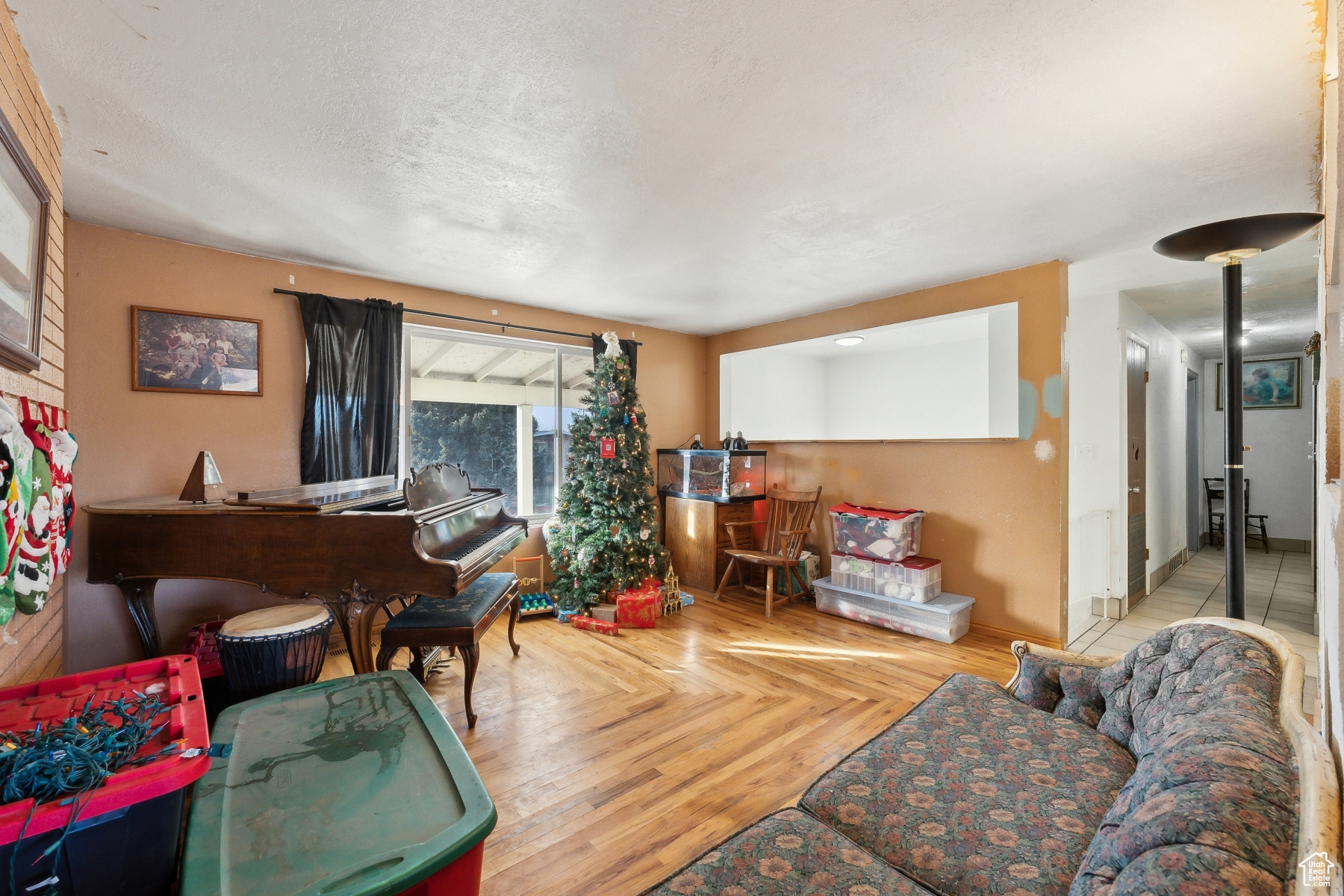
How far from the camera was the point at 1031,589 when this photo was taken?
364 cm

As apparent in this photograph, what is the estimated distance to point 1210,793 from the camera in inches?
32.4

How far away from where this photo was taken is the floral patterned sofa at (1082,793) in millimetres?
764

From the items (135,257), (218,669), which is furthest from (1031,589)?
(135,257)

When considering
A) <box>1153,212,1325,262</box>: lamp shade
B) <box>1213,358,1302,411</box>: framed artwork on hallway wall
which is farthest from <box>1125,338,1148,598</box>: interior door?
<box>1213,358,1302,411</box>: framed artwork on hallway wall

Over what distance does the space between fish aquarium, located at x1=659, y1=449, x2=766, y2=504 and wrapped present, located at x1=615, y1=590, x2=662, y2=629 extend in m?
1.22

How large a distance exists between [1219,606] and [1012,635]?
2054 mm

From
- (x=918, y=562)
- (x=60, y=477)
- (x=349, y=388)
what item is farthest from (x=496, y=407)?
(x=918, y=562)

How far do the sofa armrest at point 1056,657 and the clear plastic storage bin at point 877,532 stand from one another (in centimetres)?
204

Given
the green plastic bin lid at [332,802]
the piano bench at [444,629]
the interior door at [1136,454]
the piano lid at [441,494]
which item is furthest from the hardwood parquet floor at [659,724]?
the interior door at [1136,454]

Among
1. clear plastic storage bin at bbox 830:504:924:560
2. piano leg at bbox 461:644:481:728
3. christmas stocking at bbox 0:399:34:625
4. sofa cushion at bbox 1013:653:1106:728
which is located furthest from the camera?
clear plastic storage bin at bbox 830:504:924:560

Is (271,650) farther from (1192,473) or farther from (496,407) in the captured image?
(1192,473)

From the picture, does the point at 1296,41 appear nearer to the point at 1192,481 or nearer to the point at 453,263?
the point at 453,263

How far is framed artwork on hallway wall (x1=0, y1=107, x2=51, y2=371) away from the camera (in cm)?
139

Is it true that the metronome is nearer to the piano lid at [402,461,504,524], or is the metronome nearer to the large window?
the piano lid at [402,461,504,524]
